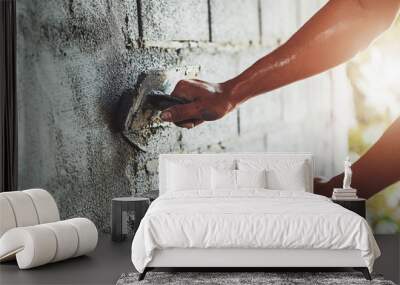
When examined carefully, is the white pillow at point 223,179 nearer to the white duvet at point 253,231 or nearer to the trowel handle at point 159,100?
the trowel handle at point 159,100

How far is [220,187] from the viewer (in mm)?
6594

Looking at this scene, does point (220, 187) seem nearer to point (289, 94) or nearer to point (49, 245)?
point (289, 94)

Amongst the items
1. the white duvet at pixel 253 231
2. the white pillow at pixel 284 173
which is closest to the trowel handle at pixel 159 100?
the white pillow at pixel 284 173

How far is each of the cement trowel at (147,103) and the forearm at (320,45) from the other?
0.58 m

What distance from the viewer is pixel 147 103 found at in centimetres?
734

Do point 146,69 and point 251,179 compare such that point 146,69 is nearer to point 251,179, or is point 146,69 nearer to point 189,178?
point 189,178

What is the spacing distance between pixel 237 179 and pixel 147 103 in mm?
1438

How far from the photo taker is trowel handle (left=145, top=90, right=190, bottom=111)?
24.1ft

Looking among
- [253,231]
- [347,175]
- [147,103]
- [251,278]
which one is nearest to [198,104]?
[147,103]

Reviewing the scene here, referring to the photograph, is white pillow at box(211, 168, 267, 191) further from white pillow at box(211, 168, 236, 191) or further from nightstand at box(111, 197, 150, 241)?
nightstand at box(111, 197, 150, 241)

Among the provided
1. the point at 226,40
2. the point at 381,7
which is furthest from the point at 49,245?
the point at 381,7

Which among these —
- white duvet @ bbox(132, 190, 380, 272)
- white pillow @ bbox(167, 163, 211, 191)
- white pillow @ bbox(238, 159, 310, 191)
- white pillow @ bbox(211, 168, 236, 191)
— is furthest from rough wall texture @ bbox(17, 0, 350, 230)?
white duvet @ bbox(132, 190, 380, 272)

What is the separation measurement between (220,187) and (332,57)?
1.96m

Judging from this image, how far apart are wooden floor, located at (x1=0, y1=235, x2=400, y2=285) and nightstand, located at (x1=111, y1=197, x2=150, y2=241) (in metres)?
0.37
